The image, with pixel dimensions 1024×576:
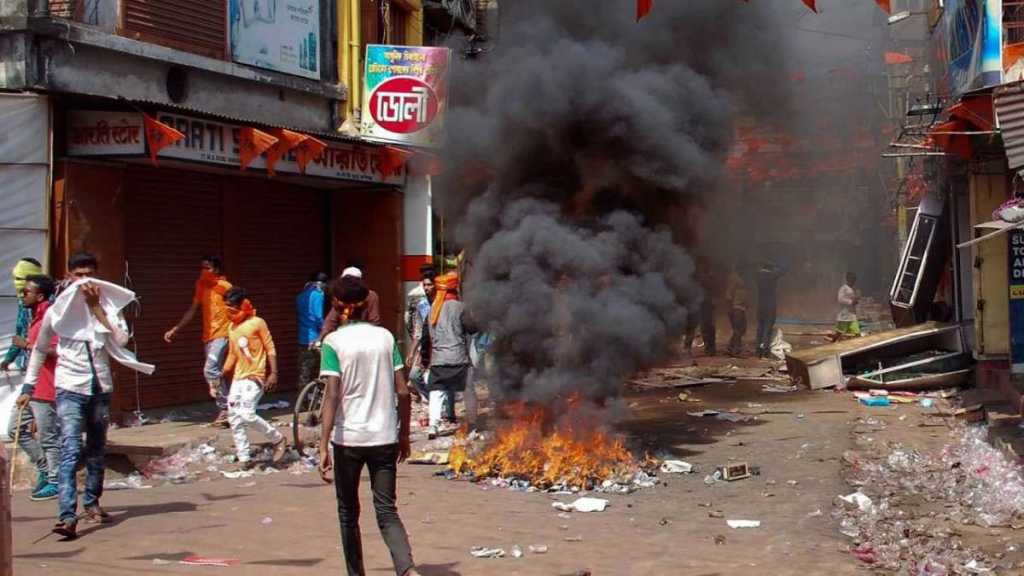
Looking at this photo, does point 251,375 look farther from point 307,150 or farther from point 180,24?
point 180,24

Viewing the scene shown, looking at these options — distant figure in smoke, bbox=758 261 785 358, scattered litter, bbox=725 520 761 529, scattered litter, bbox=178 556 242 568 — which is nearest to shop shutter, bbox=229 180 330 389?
distant figure in smoke, bbox=758 261 785 358

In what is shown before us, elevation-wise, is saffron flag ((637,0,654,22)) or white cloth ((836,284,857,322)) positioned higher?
saffron flag ((637,0,654,22))

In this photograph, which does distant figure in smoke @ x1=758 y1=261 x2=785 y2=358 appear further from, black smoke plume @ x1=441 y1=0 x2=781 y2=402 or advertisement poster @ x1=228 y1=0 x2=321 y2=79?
black smoke plume @ x1=441 y1=0 x2=781 y2=402

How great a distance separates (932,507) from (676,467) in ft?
6.88

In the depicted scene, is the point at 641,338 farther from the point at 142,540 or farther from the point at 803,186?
the point at 803,186

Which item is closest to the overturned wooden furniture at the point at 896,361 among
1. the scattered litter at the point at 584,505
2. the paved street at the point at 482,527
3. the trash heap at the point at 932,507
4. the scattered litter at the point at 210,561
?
the trash heap at the point at 932,507

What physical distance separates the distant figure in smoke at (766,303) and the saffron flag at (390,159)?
743 centimetres

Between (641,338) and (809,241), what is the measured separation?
29.0 m

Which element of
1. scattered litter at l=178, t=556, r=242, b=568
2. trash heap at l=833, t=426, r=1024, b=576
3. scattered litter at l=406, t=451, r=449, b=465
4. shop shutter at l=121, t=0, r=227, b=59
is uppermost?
shop shutter at l=121, t=0, r=227, b=59

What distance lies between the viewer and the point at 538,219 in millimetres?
9305

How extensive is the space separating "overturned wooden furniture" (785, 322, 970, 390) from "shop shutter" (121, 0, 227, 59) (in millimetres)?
9043

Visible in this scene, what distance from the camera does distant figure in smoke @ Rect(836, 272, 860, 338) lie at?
19625 millimetres

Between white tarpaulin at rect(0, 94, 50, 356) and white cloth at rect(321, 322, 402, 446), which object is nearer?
white cloth at rect(321, 322, 402, 446)

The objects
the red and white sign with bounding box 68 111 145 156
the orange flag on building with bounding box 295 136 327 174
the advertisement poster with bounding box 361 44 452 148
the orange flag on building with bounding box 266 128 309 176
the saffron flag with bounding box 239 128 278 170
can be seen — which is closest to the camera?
the red and white sign with bounding box 68 111 145 156
